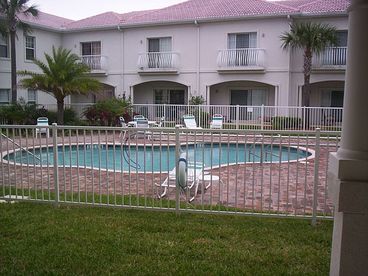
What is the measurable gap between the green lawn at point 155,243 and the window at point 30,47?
21099 mm

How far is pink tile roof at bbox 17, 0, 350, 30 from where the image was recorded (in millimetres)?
22109

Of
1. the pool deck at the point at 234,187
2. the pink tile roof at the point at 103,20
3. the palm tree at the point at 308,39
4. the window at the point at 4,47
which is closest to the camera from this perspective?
the pool deck at the point at 234,187

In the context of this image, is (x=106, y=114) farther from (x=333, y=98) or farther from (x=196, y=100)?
(x=333, y=98)

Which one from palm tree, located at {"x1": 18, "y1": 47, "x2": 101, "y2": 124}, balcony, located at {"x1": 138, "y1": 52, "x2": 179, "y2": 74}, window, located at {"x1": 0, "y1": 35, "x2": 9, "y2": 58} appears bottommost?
palm tree, located at {"x1": 18, "y1": 47, "x2": 101, "y2": 124}

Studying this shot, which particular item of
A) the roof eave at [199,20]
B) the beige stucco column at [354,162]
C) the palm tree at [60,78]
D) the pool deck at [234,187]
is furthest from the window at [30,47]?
the beige stucco column at [354,162]

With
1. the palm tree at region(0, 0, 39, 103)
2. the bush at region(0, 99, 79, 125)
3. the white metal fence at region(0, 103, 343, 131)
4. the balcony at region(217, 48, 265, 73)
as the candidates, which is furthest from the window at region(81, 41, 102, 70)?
the balcony at region(217, 48, 265, 73)

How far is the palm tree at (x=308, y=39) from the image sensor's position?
66.9 feet

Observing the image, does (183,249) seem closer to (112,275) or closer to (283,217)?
(112,275)

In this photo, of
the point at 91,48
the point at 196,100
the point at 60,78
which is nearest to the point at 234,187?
the point at 60,78

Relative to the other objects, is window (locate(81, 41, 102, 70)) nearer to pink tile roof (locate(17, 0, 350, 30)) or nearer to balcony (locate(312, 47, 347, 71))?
pink tile roof (locate(17, 0, 350, 30))

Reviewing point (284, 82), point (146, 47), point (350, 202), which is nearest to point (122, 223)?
point (350, 202)

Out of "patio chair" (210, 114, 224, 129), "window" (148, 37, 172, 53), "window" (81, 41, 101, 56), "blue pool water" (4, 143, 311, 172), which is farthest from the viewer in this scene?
"window" (81, 41, 101, 56)

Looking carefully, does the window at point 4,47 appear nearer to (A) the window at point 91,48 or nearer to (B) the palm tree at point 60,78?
(A) the window at point 91,48

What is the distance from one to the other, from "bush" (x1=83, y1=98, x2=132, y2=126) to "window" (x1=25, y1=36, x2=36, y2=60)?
7432 mm
